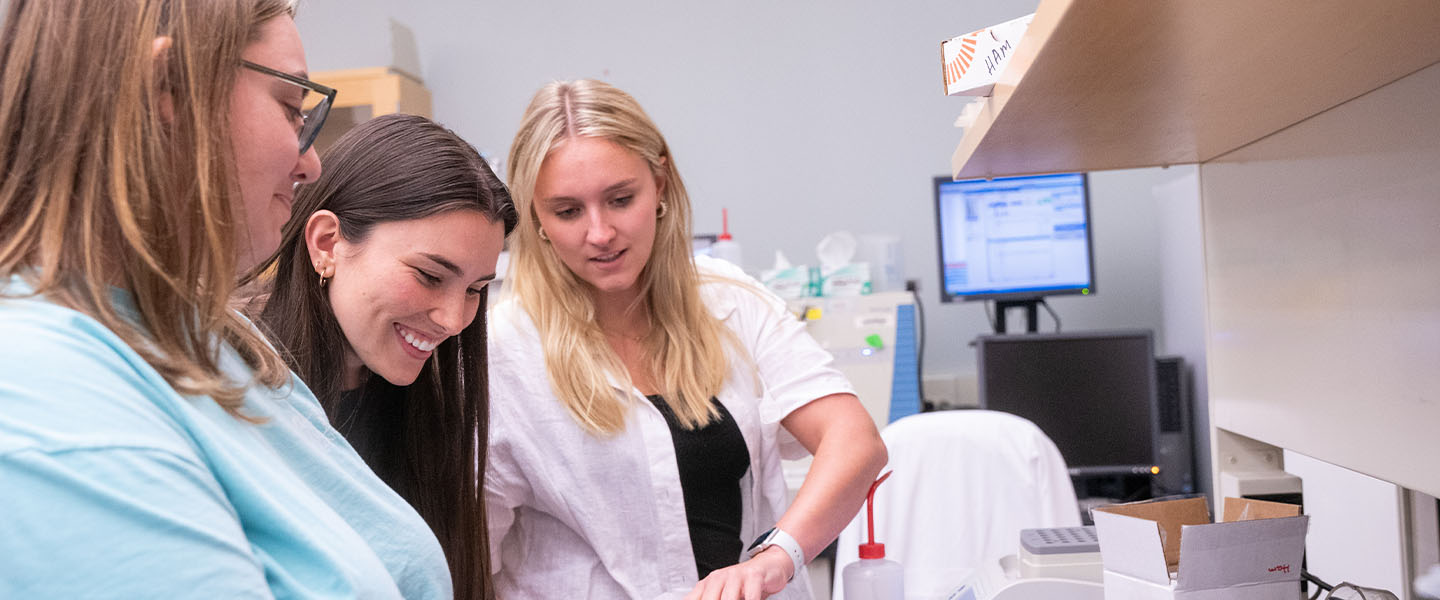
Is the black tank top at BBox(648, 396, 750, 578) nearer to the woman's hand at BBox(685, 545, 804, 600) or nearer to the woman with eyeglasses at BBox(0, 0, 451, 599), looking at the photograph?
the woman's hand at BBox(685, 545, 804, 600)

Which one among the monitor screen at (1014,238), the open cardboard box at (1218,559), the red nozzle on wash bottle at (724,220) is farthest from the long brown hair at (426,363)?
the red nozzle on wash bottle at (724,220)

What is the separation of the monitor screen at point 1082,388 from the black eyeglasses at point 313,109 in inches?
102

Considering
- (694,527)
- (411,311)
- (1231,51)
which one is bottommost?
(694,527)

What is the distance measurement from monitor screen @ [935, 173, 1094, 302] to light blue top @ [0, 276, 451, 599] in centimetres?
283

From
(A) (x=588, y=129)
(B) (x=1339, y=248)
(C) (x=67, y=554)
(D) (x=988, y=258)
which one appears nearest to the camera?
(C) (x=67, y=554)

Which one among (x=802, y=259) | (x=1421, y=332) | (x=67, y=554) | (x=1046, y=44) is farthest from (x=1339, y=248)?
(x=802, y=259)

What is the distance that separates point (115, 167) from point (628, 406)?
0.88 metres

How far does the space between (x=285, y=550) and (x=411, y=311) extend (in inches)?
22.2

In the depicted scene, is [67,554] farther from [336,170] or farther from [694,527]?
[694,527]

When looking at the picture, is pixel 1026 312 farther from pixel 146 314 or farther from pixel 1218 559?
pixel 146 314

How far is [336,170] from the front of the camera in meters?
1.11

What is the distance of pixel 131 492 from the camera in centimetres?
44

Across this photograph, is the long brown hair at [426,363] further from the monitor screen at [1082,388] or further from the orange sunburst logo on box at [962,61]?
the monitor screen at [1082,388]

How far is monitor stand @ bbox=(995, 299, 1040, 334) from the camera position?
329 cm
